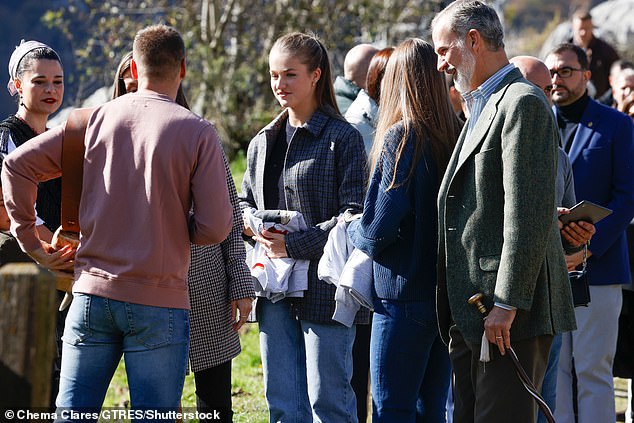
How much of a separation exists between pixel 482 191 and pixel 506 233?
19cm

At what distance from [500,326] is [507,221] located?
375 mm

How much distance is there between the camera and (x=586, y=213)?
424cm

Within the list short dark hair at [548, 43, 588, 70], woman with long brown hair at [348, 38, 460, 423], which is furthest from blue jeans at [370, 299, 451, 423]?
short dark hair at [548, 43, 588, 70]

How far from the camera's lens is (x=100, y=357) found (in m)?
3.49

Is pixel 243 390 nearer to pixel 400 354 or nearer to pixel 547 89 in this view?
pixel 400 354

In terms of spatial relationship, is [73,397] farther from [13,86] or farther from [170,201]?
[13,86]

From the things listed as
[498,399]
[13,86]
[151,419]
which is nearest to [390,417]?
[498,399]

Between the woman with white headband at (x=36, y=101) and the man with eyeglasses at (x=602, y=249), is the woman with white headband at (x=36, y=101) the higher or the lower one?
the higher one

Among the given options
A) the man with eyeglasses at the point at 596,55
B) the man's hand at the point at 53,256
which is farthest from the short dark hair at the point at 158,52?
the man with eyeglasses at the point at 596,55

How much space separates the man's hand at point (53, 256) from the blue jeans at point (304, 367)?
110cm

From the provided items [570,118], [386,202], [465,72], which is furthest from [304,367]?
[570,118]

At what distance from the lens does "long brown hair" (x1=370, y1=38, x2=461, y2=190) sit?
4.03 meters

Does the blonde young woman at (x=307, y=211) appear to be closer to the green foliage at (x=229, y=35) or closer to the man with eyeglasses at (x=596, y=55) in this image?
the man with eyeglasses at (x=596, y=55)

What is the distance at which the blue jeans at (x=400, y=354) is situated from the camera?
4000 mm
